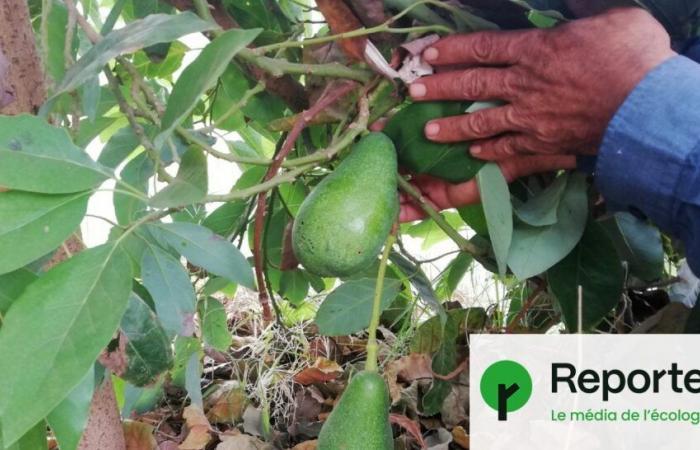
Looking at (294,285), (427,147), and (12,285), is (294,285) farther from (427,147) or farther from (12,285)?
(12,285)

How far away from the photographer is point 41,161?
1.75 ft

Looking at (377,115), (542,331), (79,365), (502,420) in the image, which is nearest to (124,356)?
(79,365)

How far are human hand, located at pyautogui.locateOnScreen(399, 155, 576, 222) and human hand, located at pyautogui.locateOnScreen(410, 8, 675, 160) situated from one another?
0.11 feet

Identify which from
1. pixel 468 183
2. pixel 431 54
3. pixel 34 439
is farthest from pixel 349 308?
pixel 34 439

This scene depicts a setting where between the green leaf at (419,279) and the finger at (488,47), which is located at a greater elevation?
the finger at (488,47)

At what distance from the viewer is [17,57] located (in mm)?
730

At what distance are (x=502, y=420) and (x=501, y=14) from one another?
1.53ft

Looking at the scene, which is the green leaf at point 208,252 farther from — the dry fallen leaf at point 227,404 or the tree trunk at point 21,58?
the dry fallen leaf at point 227,404

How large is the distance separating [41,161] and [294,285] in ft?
2.12

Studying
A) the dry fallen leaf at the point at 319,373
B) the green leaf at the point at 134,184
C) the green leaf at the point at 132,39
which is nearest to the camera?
the green leaf at the point at 132,39

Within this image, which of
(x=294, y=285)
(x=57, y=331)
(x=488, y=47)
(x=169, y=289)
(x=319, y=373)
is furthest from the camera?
(x=319, y=373)

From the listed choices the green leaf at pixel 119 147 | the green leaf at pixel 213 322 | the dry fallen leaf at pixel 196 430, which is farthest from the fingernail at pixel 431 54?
the dry fallen leaf at pixel 196 430

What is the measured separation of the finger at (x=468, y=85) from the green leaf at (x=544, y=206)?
0.12 metres

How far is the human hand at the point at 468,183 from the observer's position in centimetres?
81
